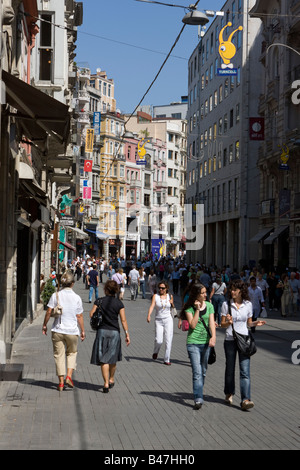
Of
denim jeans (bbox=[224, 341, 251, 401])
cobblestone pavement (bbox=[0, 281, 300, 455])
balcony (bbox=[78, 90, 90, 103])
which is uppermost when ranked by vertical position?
balcony (bbox=[78, 90, 90, 103])

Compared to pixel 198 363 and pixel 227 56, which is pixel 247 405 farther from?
pixel 227 56

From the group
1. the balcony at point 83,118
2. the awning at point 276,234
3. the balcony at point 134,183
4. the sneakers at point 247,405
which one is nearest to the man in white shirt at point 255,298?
the sneakers at point 247,405

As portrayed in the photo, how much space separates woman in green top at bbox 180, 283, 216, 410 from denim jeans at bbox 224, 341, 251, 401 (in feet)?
0.86

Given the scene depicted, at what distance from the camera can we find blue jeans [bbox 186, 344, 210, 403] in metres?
10.00

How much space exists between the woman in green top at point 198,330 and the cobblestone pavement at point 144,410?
0.57 meters

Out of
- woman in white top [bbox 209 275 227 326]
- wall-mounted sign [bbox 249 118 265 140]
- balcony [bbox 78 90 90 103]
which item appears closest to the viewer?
woman in white top [bbox 209 275 227 326]

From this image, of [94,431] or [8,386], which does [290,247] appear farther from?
[94,431]

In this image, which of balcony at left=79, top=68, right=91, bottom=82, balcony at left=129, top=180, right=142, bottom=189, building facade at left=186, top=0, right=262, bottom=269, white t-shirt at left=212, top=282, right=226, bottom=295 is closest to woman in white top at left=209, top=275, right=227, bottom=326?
white t-shirt at left=212, top=282, right=226, bottom=295

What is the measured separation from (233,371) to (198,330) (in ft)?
2.38

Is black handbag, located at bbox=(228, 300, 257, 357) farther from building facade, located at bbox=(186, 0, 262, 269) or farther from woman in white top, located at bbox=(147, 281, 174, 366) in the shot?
building facade, located at bbox=(186, 0, 262, 269)

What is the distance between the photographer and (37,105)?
39.5 feet

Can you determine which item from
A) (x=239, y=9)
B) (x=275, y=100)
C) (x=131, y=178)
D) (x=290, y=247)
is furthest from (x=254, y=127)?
(x=131, y=178)

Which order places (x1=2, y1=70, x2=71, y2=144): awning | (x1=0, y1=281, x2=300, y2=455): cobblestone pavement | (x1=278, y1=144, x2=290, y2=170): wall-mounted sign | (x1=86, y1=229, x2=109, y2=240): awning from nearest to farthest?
(x1=0, y1=281, x2=300, y2=455): cobblestone pavement < (x1=2, y1=70, x2=71, y2=144): awning < (x1=278, y1=144, x2=290, y2=170): wall-mounted sign < (x1=86, y1=229, x2=109, y2=240): awning

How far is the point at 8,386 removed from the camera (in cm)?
1138
